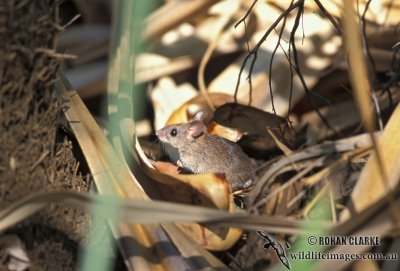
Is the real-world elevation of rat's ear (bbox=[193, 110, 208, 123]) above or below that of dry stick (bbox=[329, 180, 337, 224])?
above

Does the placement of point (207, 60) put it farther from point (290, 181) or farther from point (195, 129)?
point (290, 181)

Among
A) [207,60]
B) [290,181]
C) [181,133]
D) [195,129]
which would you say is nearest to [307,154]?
[290,181]

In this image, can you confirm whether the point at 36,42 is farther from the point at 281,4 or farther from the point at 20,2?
the point at 281,4

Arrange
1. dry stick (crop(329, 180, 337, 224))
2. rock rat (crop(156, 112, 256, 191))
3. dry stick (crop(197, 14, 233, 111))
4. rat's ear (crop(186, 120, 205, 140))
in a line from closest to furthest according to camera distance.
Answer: dry stick (crop(329, 180, 337, 224)), rock rat (crop(156, 112, 256, 191)), rat's ear (crop(186, 120, 205, 140)), dry stick (crop(197, 14, 233, 111))

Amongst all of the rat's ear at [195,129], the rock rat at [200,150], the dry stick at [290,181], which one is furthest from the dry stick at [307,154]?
the rat's ear at [195,129]

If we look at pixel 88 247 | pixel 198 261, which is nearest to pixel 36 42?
pixel 88 247

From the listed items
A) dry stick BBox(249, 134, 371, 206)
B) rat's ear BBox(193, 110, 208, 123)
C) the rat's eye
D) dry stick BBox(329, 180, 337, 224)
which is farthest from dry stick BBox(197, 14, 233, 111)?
dry stick BBox(329, 180, 337, 224)

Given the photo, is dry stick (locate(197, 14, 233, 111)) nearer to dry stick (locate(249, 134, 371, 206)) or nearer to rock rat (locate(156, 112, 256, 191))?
rock rat (locate(156, 112, 256, 191))
